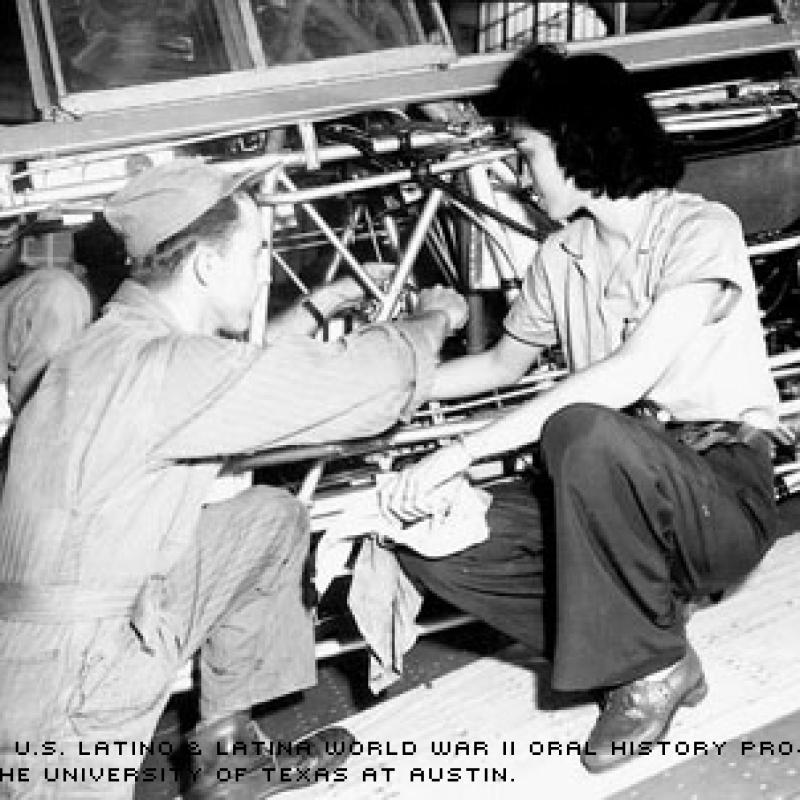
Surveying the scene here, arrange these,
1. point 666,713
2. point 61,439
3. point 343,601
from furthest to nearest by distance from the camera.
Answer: point 343,601 → point 666,713 → point 61,439

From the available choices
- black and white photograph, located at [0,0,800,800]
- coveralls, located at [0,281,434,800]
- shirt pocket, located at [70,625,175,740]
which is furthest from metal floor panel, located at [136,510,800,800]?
coveralls, located at [0,281,434,800]

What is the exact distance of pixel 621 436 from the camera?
1917mm

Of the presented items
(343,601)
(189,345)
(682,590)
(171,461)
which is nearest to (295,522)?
(171,461)

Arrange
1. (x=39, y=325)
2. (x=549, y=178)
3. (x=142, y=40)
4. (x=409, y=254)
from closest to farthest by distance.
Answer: (x=549, y=178), (x=39, y=325), (x=409, y=254), (x=142, y=40)

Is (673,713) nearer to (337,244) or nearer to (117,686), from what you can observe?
(117,686)

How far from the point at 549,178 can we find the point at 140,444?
1268mm

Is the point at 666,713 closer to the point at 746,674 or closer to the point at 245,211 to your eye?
the point at 746,674

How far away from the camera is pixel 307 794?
2127mm

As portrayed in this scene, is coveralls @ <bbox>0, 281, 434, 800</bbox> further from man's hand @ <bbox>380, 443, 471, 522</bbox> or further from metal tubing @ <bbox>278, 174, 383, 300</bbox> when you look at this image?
metal tubing @ <bbox>278, 174, 383, 300</bbox>

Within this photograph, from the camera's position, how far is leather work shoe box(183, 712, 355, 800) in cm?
204

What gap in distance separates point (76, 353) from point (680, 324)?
1336mm

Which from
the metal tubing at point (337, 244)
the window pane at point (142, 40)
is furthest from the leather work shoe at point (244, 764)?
the window pane at point (142, 40)

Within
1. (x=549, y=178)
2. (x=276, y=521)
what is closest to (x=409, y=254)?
(x=549, y=178)

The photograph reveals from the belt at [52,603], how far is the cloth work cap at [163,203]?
0.68 metres
